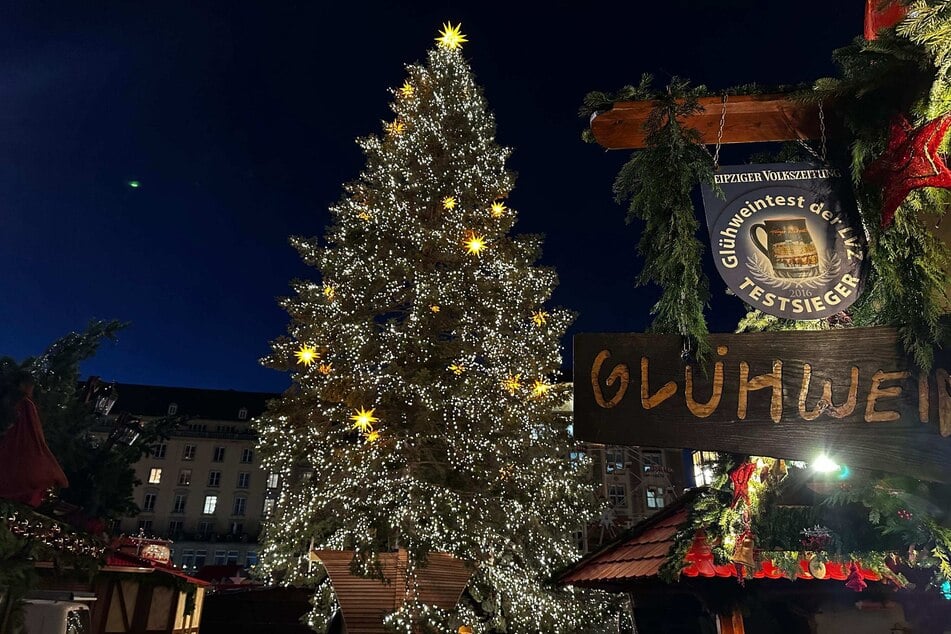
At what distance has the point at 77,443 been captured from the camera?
50.5 feet

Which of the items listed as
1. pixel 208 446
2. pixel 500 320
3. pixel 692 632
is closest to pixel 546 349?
pixel 500 320

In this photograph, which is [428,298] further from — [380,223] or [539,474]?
[539,474]

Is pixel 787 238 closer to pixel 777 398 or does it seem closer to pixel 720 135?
pixel 720 135

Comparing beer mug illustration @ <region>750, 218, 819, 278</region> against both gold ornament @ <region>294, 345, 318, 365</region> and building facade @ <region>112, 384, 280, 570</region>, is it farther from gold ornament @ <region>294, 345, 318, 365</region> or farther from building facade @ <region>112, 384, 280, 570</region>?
building facade @ <region>112, 384, 280, 570</region>

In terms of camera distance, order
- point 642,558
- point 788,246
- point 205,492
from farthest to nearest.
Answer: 1. point 205,492
2. point 642,558
3. point 788,246

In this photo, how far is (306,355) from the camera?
12531 millimetres

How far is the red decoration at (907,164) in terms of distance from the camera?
9.09 feet

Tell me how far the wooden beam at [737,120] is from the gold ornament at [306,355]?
10172mm

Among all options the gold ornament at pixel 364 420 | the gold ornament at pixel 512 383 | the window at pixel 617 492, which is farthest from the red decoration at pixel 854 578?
the window at pixel 617 492

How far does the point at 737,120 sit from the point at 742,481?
7.34ft

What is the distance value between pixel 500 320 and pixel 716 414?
33.7 feet

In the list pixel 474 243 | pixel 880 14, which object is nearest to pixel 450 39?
pixel 474 243

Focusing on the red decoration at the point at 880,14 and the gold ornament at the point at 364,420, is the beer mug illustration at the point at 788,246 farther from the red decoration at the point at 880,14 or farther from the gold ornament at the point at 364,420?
the gold ornament at the point at 364,420

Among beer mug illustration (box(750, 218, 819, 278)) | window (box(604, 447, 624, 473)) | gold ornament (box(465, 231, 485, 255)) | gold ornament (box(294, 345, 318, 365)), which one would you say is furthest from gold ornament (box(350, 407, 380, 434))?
window (box(604, 447, 624, 473))
